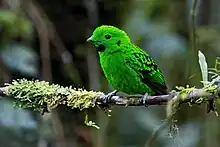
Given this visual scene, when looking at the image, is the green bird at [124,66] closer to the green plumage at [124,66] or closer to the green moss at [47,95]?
the green plumage at [124,66]

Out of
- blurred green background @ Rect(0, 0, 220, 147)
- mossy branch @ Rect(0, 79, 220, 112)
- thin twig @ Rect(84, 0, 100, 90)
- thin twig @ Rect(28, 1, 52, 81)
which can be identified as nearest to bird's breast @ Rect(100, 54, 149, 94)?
mossy branch @ Rect(0, 79, 220, 112)

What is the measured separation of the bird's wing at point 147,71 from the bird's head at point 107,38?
0.25ft

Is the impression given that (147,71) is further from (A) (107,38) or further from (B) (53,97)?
(B) (53,97)

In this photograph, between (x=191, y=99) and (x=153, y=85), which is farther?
(x=153, y=85)

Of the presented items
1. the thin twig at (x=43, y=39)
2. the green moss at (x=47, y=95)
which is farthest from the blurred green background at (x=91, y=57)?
the green moss at (x=47, y=95)

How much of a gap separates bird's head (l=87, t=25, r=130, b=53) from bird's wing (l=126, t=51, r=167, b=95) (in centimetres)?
8

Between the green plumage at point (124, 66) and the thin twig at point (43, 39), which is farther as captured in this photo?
the thin twig at point (43, 39)

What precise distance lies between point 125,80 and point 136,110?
3.93ft

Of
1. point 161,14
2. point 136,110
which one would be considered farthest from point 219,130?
point 161,14

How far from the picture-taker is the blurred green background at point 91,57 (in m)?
3.04

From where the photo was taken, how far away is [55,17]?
3.78m

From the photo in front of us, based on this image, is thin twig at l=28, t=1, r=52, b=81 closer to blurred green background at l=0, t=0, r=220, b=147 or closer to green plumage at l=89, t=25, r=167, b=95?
blurred green background at l=0, t=0, r=220, b=147

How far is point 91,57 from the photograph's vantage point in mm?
3744

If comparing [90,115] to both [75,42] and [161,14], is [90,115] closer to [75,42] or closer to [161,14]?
[75,42]
